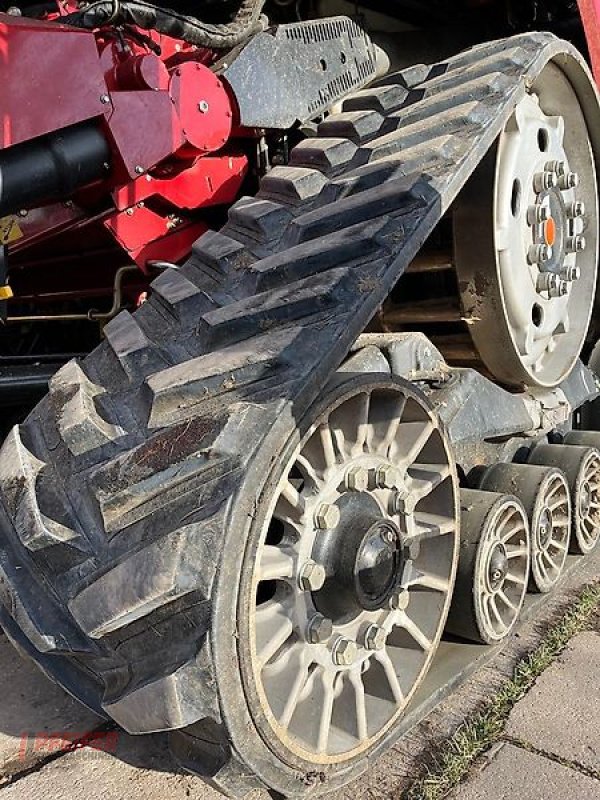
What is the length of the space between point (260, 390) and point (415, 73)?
145cm

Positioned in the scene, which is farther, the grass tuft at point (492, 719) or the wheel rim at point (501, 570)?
the wheel rim at point (501, 570)

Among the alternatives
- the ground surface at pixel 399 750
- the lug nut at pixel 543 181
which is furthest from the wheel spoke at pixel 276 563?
the lug nut at pixel 543 181

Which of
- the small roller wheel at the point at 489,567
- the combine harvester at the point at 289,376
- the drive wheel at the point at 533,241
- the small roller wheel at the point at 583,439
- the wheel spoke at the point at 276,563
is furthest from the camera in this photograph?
the small roller wheel at the point at 583,439

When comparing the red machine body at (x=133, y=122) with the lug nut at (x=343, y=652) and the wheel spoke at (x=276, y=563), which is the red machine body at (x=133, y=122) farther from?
the lug nut at (x=343, y=652)

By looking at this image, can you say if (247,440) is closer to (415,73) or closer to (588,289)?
(415,73)

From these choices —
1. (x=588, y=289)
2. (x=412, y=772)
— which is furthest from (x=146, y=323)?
(x=588, y=289)

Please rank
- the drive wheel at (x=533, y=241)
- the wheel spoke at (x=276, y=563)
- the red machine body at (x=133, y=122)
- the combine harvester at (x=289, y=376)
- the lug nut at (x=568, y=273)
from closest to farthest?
the combine harvester at (x=289, y=376) < the wheel spoke at (x=276, y=563) < the red machine body at (x=133, y=122) < the drive wheel at (x=533, y=241) < the lug nut at (x=568, y=273)

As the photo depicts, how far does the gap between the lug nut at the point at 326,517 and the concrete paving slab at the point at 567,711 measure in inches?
30.1

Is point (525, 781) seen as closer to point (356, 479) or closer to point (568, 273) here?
point (356, 479)

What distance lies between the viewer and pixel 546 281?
8.83ft

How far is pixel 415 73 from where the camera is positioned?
8.57ft

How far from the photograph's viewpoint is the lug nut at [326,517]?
178cm

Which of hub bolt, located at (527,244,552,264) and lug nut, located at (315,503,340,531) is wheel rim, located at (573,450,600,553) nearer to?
hub bolt, located at (527,244,552,264)

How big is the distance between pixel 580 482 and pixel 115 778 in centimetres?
166
